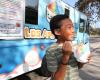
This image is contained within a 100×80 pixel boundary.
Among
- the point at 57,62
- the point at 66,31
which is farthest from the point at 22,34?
the point at 57,62

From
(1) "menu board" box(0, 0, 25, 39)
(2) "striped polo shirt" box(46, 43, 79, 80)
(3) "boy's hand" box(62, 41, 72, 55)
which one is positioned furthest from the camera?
(1) "menu board" box(0, 0, 25, 39)

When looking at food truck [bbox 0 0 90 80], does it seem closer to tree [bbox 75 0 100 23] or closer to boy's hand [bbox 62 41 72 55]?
boy's hand [bbox 62 41 72 55]

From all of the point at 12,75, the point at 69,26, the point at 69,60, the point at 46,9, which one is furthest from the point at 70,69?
the point at 46,9

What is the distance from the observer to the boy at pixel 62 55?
2465mm

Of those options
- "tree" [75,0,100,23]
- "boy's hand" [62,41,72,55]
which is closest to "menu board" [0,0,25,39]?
"boy's hand" [62,41,72,55]

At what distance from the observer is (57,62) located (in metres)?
2.53

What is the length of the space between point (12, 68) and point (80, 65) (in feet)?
12.0

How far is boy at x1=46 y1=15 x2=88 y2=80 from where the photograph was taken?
2.46m

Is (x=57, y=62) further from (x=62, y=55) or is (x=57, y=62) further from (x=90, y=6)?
(x=90, y=6)

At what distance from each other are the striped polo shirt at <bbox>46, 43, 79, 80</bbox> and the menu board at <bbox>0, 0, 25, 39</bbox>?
3366 mm

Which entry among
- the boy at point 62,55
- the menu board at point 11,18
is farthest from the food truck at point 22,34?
the boy at point 62,55

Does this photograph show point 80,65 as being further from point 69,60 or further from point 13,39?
point 13,39

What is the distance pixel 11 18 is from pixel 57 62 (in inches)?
151

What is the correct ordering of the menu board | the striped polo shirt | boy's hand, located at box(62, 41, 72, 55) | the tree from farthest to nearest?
the tree < the menu board < the striped polo shirt < boy's hand, located at box(62, 41, 72, 55)
